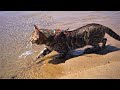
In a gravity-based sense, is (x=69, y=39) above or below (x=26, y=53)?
above

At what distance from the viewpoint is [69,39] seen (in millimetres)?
6293

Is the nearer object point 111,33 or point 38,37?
point 38,37

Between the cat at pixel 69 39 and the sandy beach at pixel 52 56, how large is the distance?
19cm

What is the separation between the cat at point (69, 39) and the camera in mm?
6141

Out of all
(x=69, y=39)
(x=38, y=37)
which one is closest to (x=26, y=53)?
(x=38, y=37)

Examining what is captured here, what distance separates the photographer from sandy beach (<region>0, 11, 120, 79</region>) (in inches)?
219

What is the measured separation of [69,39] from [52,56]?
0.56 meters

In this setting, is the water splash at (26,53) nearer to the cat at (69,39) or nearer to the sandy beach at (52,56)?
the sandy beach at (52,56)

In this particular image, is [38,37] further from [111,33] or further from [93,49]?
[111,33]

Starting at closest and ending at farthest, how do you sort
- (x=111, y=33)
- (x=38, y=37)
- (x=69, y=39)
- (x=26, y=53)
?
(x=38, y=37)
(x=69, y=39)
(x=111, y=33)
(x=26, y=53)
